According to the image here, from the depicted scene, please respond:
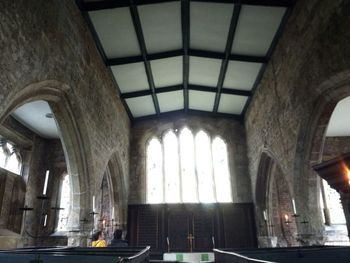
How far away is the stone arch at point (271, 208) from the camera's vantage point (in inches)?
374

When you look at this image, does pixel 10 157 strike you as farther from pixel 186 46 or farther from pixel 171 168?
pixel 186 46

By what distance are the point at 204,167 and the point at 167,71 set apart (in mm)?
4038

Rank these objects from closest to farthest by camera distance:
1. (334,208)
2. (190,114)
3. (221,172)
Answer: (334,208)
(221,172)
(190,114)

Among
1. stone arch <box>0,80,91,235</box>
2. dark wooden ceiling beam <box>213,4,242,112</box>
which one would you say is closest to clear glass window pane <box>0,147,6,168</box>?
stone arch <box>0,80,91,235</box>

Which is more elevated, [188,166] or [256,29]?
[256,29]

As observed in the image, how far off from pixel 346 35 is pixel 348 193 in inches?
113

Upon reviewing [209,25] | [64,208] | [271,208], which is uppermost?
[209,25]

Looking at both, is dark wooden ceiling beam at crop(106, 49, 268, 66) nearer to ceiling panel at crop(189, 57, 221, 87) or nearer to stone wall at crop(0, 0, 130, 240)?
ceiling panel at crop(189, 57, 221, 87)

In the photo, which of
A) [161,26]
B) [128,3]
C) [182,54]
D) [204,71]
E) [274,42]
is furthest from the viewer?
[204,71]

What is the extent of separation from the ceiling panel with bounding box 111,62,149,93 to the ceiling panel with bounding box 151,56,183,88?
357 mm

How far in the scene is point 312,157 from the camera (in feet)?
20.8

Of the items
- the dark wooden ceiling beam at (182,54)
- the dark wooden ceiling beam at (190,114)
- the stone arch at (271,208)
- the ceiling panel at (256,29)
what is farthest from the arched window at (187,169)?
the ceiling panel at (256,29)

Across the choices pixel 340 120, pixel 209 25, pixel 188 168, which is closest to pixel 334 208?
pixel 340 120

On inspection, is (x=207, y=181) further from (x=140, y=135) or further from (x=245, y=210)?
(x=140, y=135)
